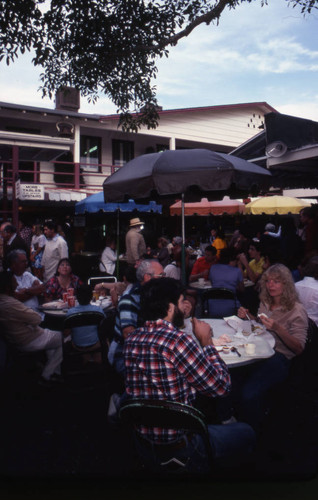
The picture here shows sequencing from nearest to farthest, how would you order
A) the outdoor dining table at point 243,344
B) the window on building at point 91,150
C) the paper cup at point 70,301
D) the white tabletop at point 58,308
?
1. the outdoor dining table at point 243,344
2. the white tabletop at point 58,308
3. the paper cup at point 70,301
4. the window on building at point 91,150

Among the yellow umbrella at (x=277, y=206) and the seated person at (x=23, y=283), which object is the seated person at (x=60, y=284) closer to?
the seated person at (x=23, y=283)

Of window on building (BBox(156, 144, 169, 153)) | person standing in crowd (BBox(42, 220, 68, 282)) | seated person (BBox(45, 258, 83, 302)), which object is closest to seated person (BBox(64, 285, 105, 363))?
seated person (BBox(45, 258, 83, 302))

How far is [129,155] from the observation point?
18.6 metres

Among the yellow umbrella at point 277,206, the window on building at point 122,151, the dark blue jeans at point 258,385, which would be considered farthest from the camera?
the window on building at point 122,151

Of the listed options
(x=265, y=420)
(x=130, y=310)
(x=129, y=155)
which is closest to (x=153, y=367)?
(x=130, y=310)

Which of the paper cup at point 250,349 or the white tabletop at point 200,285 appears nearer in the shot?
the paper cup at point 250,349

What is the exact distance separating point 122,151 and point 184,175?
14.4 meters

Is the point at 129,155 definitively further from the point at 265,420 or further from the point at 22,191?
the point at 265,420

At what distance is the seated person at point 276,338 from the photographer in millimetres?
3332

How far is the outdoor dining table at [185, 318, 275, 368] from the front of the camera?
309cm

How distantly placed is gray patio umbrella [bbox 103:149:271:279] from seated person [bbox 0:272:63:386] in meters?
1.89

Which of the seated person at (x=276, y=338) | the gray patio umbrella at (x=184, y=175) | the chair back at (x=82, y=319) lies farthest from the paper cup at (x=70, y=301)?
the seated person at (x=276, y=338)

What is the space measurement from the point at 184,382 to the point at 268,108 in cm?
2093

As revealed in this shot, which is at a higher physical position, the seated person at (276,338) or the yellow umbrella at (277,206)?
the yellow umbrella at (277,206)
